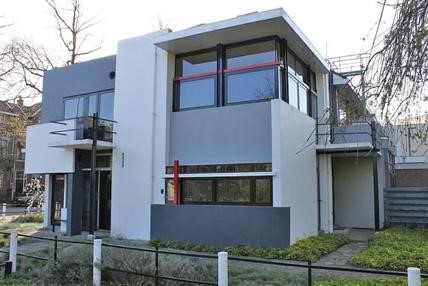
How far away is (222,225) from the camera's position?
1136 cm

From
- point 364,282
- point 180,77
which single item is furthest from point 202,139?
point 364,282

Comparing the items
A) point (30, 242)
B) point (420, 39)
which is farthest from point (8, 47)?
point (420, 39)

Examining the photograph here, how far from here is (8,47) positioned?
24672mm

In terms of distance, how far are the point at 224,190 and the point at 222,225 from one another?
3.39ft

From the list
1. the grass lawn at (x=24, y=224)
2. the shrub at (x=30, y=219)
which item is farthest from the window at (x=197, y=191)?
the shrub at (x=30, y=219)

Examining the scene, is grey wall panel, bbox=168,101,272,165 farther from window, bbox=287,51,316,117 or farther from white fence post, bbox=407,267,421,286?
white fence post, bbox=407,267,421,286

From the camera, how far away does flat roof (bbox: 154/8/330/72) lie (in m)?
11.0

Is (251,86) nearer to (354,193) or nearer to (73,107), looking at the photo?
(73,107)

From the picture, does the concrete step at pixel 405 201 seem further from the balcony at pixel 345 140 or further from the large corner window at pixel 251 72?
the large corner window at pixel 251 72

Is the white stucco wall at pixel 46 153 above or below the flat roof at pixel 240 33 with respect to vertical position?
below

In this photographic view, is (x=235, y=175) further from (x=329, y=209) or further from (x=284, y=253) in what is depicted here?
(x=329, y=209)

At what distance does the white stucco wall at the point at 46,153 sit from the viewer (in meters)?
14.6

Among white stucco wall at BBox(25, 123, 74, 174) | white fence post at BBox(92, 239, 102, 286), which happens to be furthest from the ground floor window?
white fence post at BBox(92, 239, 102, 286)

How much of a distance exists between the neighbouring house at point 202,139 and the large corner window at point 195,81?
0.04 meters
